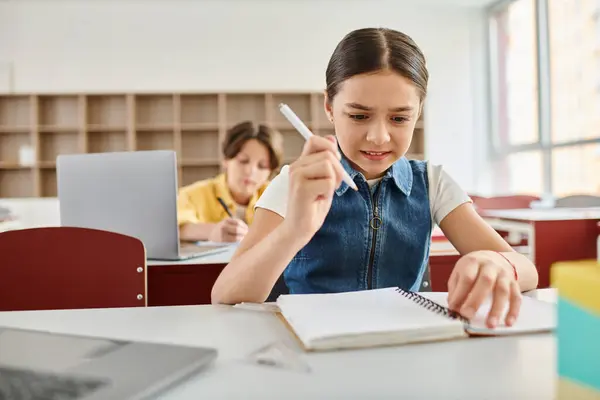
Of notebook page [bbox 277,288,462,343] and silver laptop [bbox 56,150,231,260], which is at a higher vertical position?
silver laptop [bbox 56,150,231,260]

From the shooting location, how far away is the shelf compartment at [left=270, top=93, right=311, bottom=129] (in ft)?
19.3

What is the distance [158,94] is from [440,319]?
5.51 meters

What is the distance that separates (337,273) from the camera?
116 centimetres

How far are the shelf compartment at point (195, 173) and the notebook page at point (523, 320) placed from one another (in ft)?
17.2

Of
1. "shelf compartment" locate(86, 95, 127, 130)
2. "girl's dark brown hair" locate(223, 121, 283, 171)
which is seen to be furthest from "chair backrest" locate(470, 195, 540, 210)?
"shelf compartment" locate(86, 95, 127, 130)

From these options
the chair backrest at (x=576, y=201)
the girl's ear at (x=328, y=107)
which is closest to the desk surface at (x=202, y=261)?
the girl's ear at (x=328, y=107)

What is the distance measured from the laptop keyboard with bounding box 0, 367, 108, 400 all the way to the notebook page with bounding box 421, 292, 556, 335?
0.45m

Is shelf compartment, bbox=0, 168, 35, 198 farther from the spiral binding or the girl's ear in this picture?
the spiral binding

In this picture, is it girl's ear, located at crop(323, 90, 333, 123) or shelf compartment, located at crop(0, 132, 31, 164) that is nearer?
girl's ear, located at crop(323, 90, 333, 123)

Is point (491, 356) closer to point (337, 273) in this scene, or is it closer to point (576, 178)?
point (337, 273)

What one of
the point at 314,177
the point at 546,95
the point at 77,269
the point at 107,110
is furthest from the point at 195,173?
the point at 314,177

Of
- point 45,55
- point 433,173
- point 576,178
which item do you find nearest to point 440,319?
point 433,173

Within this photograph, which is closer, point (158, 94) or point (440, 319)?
point (440, 319)

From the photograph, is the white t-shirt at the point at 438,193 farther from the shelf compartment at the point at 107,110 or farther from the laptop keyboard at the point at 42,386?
the shelf compartment at the point at 107,110
